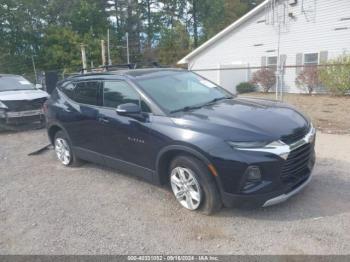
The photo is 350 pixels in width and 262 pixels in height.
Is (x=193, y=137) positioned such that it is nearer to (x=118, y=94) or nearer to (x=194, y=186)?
(x=194, y=186)

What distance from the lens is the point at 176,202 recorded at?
439 centimetres

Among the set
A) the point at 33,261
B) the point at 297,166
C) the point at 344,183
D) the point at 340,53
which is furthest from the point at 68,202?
the point at 340,53

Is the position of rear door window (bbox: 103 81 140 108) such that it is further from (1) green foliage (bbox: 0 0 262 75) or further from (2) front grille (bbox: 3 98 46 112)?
(1) green foliage (bbox: 0 0 262 75)

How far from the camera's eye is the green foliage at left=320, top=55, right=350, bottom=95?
14.1 meters

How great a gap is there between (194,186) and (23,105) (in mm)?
7301

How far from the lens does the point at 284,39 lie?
17219mm

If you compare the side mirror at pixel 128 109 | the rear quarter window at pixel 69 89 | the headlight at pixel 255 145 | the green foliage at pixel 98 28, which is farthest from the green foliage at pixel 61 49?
the headlight at pixel 255 145

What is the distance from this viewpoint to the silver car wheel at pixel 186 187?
12.9ft

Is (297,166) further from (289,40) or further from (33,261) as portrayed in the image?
(289,40)

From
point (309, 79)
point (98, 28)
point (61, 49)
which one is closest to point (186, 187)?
point (309, 79)

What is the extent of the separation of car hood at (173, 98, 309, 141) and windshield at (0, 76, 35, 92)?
8.19 m

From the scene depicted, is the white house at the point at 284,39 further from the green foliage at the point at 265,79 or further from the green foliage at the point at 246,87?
the green foliage at the point at 246,87

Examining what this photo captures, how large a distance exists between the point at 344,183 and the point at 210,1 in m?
34.3

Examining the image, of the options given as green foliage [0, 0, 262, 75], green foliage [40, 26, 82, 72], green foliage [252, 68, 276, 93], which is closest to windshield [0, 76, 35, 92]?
green foliage [252, 68, 276, 93]
